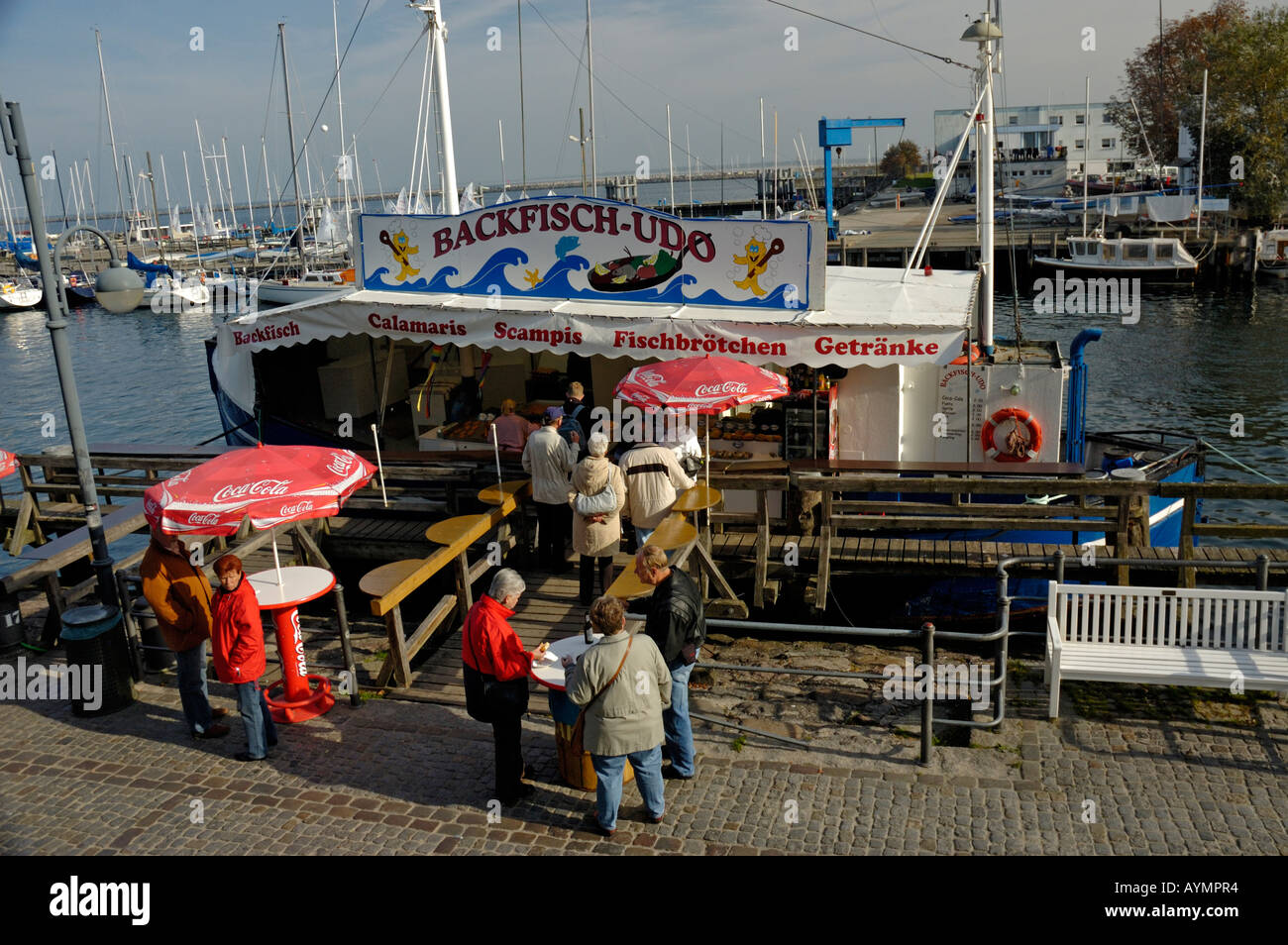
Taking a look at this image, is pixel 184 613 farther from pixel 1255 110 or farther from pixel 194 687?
pixel 1255 110

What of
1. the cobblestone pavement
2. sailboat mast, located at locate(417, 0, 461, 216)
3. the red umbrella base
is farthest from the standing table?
sailboat mast, located at locate(417, 0, 461, 216)

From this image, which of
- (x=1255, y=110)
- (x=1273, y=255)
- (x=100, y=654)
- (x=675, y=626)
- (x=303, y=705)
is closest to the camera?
(x=675, y=626)

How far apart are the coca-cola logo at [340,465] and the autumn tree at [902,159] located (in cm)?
14035

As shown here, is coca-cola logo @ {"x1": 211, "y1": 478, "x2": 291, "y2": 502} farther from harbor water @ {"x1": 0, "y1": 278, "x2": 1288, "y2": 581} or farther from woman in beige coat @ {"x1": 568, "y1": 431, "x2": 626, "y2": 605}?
harbor water @ {"x1": 0, "y1": 278, "x2": 1288, "y2": 581}

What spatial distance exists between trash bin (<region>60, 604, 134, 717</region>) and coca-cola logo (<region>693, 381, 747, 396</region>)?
18.4 feet

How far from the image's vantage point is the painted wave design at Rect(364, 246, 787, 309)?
12.4 meters

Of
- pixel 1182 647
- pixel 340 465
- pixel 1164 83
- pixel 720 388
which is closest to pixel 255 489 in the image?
pixel 340 465

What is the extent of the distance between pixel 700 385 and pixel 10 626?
7.16 meters

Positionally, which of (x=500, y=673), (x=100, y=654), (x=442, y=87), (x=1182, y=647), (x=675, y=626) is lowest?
(x=1182, y=647)

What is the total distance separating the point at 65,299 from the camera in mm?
9250

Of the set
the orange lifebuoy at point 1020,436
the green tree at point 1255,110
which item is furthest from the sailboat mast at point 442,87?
the green tree at point 1255,110

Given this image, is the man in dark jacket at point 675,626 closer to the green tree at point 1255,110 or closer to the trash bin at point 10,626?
the trash bin at point 10,626

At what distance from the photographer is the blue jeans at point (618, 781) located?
6492 millimetres
